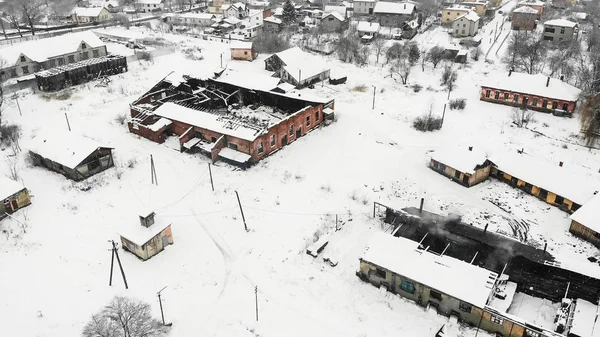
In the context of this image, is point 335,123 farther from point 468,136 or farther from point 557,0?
point 557,0

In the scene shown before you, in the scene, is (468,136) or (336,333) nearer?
(336,333)

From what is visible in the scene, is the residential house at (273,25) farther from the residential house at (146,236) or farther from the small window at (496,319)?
the small window at (496,319)

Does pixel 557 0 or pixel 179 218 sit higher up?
pixel 557 0

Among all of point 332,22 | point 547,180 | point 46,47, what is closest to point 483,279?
point 547,180

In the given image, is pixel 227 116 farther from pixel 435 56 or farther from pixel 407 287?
pixel 435 56

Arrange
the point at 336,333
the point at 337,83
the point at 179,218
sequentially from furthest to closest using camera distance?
the point at 337,83, the point at 179,218, the point at 336,333

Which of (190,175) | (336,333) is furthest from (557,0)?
(336,333)
